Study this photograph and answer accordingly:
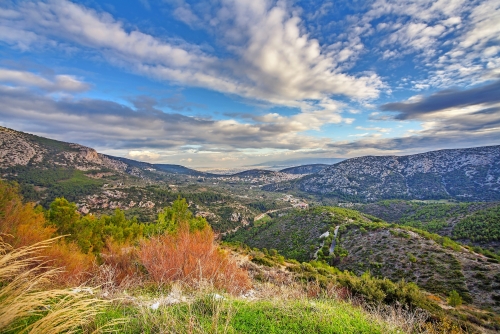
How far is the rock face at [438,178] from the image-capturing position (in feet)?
490

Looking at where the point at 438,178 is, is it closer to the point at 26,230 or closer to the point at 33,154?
the point at 26,230

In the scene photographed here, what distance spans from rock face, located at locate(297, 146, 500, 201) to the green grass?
193672mm

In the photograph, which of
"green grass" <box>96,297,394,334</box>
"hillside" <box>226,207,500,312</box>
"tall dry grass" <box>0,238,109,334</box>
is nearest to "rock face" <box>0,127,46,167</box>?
"hillside" <box>226,207,500,312</box>

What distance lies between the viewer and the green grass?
3.98 m

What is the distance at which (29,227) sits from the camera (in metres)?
16.9

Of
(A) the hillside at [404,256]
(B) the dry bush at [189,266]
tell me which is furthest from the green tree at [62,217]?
(A) the hillside at [404,256]

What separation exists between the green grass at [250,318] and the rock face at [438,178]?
194m

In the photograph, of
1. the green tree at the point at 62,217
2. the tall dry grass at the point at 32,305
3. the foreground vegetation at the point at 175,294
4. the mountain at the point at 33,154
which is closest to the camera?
the tall dry grass at the point at 32,305

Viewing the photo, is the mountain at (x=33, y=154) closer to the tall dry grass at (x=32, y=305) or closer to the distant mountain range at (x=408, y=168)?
the distant mountain range at (x=408, y=168)

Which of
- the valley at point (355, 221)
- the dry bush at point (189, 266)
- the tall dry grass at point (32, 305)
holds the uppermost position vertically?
the tall dry grass at point (32, 305)

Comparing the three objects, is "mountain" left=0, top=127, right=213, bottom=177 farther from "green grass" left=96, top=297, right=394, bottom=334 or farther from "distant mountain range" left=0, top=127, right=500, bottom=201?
"green grass" left=96, top=297, right=394, bottom=334

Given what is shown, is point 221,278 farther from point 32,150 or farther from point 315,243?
point 32,150

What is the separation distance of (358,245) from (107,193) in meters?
107

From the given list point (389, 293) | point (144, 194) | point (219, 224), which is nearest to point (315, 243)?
point (389, 293)
